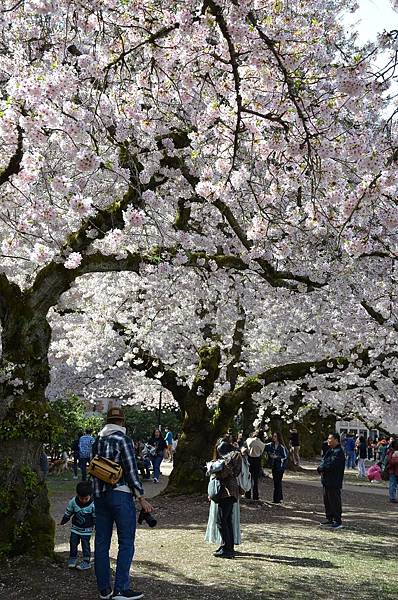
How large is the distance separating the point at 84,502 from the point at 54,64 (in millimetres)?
4441

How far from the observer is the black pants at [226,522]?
9172mm

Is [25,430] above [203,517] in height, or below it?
above

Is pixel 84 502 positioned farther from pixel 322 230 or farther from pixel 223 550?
pixel 322 230

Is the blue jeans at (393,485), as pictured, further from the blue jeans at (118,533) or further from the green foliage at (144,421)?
the green foliage at (144,421)

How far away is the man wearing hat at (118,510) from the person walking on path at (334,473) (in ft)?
20.4

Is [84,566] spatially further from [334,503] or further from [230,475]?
[334,503]

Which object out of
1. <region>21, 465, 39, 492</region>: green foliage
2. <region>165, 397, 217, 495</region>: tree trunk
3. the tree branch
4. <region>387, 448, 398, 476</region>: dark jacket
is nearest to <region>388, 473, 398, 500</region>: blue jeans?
<region>387, 448, 398, 476</region>: dark jacket

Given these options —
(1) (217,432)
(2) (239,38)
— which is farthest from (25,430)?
(1) (217,432)

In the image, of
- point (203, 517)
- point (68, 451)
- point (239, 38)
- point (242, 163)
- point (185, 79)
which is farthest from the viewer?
point (68, 451)

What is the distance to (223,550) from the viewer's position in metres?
9.23

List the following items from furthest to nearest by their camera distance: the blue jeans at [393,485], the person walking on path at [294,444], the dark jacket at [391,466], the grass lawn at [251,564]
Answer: the person walking on path at [294,444], the blue jeans at [393,485], the dark jacket at [391,466], the grass lawn at [251,564]

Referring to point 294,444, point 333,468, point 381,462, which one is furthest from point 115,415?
point 294,444

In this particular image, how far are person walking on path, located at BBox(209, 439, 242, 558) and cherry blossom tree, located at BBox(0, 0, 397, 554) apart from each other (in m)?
2.43

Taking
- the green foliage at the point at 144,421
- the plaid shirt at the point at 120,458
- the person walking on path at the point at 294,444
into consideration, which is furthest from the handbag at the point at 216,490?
the green foliage at the point at 144,421
